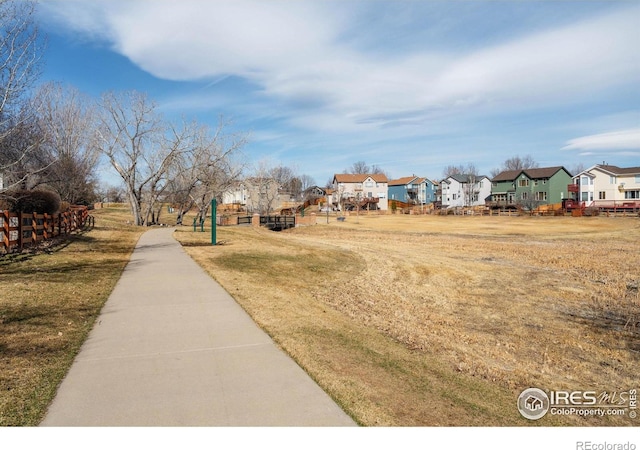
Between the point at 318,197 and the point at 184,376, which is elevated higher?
the point at 318,197

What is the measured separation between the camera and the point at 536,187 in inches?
3063

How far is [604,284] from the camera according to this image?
1586 cm

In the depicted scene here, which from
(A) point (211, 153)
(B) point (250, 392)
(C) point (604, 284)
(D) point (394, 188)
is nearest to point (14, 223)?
(B) point (250, 392)

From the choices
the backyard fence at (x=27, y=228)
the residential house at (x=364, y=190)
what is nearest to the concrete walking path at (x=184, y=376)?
the backyard fence at (x=27, y=228)

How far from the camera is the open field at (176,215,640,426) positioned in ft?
17.6

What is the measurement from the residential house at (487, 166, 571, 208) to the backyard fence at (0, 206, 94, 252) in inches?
2820

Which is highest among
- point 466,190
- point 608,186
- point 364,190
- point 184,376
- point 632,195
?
→ point 364,190

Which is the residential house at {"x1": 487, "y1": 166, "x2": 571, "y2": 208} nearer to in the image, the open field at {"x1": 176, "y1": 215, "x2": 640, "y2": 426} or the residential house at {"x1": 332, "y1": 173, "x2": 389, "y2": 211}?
the residential house at {"x1": 332, "y1": 173, "x2": 389, "y2": 211}

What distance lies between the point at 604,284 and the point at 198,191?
3414cm

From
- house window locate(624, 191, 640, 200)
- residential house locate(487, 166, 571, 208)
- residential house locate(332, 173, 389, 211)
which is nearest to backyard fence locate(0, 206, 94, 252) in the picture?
residential house locate(487, 166, 571, 208)

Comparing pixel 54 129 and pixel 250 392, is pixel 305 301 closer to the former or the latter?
pixel 250 392

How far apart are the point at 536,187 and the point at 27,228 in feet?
264

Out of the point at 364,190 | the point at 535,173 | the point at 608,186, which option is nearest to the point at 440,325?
the point at 608,186

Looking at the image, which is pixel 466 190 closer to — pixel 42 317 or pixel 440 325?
pixel 440 325
